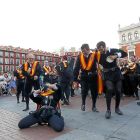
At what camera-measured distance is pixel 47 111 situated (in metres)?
3.47

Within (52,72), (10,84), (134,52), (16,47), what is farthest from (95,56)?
(16,47)

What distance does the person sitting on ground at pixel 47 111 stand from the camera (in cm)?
332

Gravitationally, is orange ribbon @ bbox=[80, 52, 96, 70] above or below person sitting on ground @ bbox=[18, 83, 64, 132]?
above

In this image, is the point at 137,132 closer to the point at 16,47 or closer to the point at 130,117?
the point at 130,117

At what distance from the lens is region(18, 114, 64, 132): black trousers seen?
10.4ft

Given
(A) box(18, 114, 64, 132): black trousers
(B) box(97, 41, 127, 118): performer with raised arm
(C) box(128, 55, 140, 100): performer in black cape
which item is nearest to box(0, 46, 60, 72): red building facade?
(C) box(128, 55, 140, 100): performer in black cape

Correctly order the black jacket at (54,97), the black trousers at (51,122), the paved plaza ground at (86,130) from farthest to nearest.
Result: 1. the black jacket at (54,97)
2. the black trousers at (51,122)
3. the paved plaza ground at (86,130)

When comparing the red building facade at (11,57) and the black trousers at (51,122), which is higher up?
the red building facade at (11,57)

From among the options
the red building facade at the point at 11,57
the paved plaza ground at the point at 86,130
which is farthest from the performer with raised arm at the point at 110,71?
the red building facade at the point at 11,57

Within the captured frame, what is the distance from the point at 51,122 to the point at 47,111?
0.88 ft

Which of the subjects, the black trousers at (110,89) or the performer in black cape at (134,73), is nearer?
the black trousers at (110,89)

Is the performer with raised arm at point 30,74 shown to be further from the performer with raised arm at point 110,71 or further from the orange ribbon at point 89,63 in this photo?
the performer with raised arm at point 110,71

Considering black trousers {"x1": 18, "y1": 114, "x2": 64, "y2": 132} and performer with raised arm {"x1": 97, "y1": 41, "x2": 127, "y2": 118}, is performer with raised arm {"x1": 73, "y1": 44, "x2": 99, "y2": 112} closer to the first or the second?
performer with raised arm {"x1": 97, "y1": 41, "x2": 127, "y2": 118}

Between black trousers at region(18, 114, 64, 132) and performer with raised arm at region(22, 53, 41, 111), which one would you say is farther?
performer with raised arm at region(22, 53, 41, 111)
